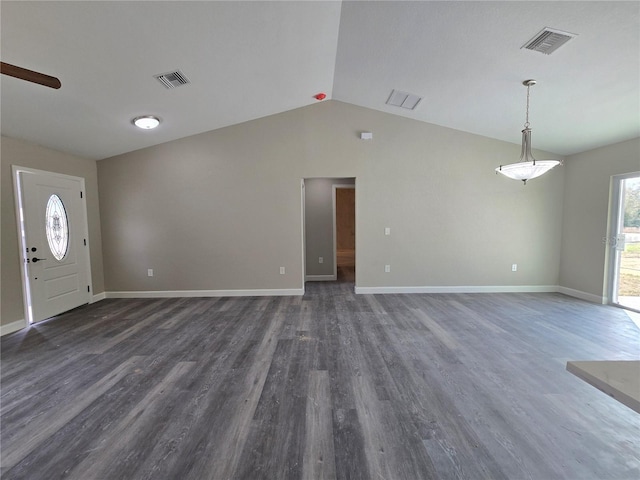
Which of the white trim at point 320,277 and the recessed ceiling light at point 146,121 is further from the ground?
the recessed ceiling light at point 146,121

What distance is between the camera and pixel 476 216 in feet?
16.0

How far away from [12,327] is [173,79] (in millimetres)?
3680

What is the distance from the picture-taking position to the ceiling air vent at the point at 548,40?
241 centimetres

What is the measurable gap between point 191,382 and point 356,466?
1503mm

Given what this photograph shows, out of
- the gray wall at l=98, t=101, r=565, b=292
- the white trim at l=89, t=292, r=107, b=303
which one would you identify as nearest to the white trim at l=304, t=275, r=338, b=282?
the gray wall at l=98, t=101, r=565, b=292

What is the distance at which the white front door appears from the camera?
3.58 meters

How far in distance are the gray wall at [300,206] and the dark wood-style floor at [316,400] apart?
1.38m

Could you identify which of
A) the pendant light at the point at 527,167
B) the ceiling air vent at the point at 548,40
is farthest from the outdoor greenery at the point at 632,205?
the ceiling air vent at the point at 548,40

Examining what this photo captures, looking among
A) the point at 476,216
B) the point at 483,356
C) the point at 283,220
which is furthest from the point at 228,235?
the point at 476,216

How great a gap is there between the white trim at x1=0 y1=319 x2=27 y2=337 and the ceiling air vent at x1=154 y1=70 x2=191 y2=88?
3.54 meters

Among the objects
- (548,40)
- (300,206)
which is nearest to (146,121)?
(300,206)

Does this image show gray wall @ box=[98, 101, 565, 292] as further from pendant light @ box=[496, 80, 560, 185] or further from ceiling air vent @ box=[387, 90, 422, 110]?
pendant light @ box=[496, 80, 560, 185]

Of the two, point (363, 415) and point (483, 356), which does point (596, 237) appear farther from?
point (363, 415)

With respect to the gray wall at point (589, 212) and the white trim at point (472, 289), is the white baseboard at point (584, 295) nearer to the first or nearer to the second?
the gray wall at point (589, 212)
